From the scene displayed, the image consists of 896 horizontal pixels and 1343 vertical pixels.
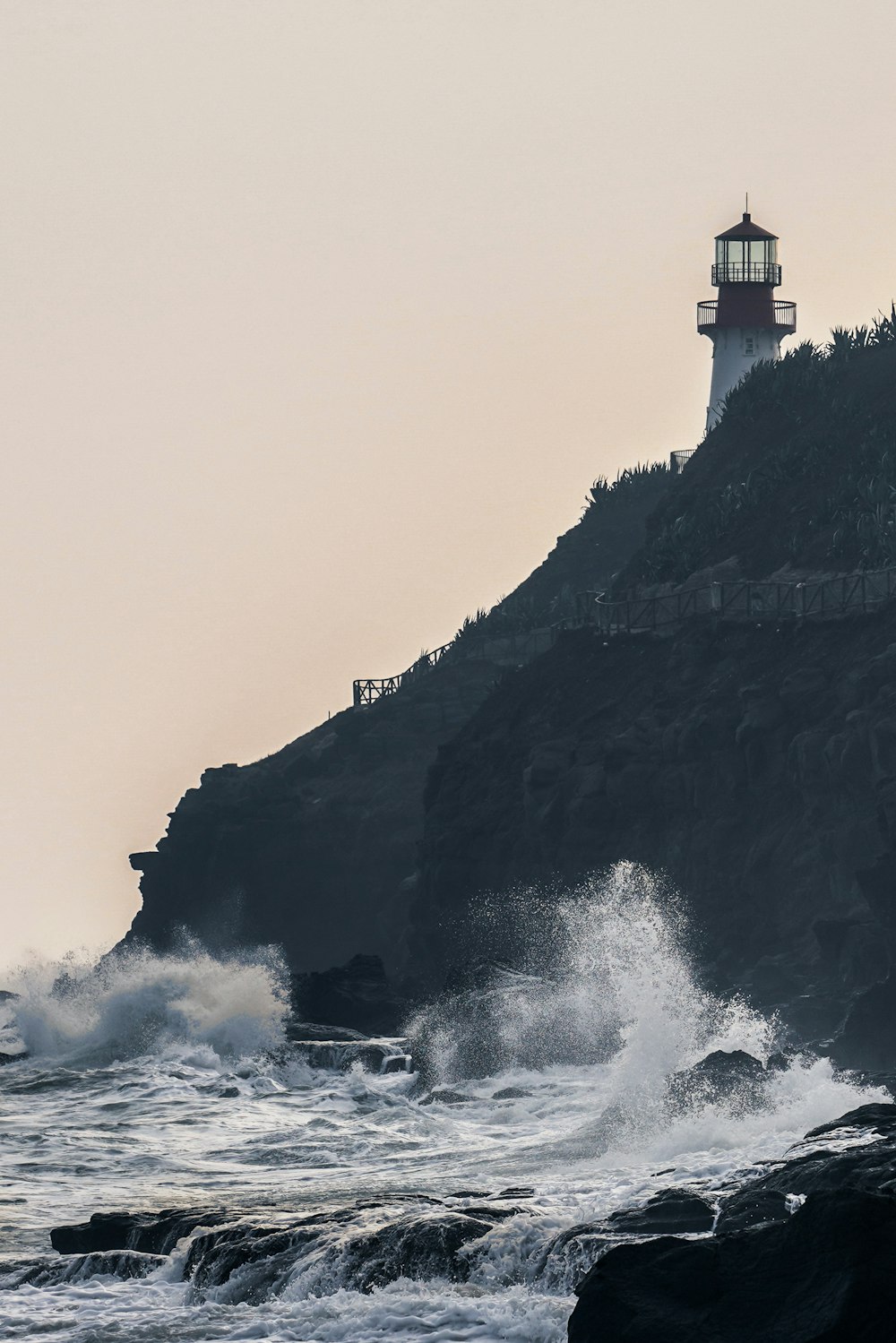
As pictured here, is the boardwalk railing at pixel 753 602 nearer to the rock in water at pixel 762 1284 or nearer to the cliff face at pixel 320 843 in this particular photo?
the cliff face at pixel 320 843

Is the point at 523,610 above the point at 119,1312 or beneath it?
above

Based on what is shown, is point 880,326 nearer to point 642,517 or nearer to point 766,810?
point 642,517

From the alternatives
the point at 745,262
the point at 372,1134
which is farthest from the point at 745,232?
the point at 372,1134

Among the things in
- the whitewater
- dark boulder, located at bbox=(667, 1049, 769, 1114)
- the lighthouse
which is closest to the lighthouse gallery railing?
the lighthouse

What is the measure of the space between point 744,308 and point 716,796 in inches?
1068

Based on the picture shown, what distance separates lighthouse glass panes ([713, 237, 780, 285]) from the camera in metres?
75.4

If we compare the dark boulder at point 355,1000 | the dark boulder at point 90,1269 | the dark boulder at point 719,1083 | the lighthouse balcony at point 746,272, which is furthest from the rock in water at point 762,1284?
the lighthouse balcony at point 746,272

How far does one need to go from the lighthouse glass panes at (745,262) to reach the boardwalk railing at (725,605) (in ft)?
42.9

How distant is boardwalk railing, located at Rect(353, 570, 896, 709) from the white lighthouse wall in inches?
→ 401

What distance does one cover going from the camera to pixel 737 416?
68938 mm

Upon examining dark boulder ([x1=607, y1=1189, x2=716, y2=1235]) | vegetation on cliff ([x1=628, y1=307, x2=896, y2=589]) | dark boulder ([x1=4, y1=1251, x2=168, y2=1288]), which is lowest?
dark boulder ([x1=4, y1=1251, x2=168, y2=1288])

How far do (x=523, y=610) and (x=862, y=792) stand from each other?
28774 mm

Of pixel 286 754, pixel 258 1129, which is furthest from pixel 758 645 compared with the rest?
pixel 286 754

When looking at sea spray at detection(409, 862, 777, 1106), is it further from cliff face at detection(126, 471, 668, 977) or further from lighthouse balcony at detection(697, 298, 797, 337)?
lighthouse balcony at detection(697, 298, 797, 337)
